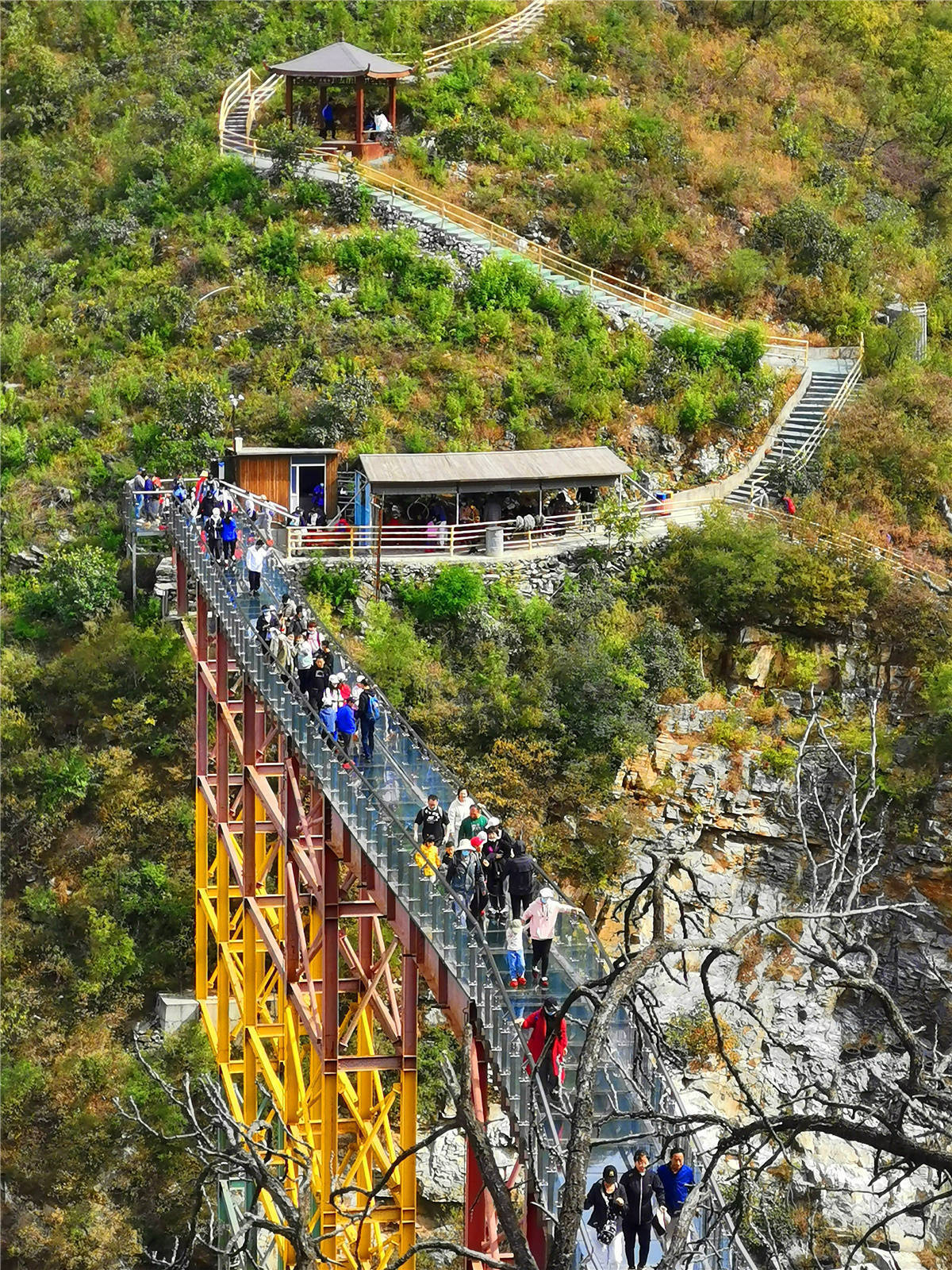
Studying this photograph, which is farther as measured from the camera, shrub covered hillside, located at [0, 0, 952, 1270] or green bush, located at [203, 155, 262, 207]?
green bush, located at [203, 155, 262, 207]

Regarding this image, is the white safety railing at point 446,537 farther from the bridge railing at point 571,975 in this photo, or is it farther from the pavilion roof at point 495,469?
the bridge railing at point 571,975

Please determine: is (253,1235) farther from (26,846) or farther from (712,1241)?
(712,1241)

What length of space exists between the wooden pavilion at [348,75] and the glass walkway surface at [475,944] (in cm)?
2380

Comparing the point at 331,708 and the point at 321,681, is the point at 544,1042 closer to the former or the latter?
the point at 331,708

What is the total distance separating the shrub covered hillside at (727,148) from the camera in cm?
5569

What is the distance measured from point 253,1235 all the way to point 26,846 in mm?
11680

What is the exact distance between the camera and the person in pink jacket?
22688 mm

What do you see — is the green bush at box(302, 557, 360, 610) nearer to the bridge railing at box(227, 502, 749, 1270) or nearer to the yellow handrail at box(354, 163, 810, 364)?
the bridge railing at box(227, 502, 749, 1270)

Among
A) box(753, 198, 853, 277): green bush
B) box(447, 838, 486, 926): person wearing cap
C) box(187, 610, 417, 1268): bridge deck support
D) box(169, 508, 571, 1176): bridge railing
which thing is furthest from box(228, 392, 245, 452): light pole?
box(447, 838, 486, 926): person wearing cap

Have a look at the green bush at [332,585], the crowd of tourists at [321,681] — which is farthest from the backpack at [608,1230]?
→ the green bush at [332,585]

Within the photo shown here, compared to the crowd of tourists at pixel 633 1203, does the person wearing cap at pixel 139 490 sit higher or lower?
lower

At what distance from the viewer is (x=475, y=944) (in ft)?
75.3

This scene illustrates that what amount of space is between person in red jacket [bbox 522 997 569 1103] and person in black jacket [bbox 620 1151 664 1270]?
1.11 meters

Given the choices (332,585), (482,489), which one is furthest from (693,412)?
(332,585)
